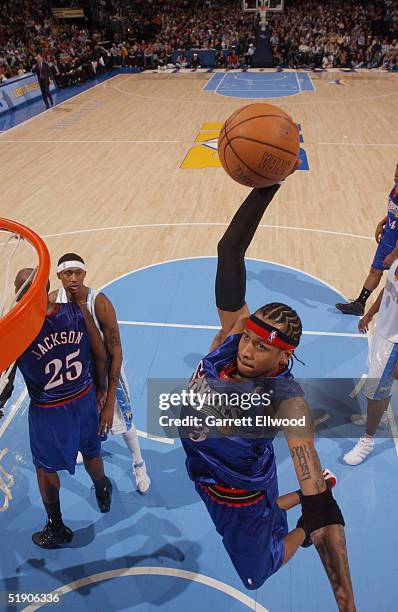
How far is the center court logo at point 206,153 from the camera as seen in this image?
11.1m

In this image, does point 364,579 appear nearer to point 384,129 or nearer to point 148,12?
point 384,129

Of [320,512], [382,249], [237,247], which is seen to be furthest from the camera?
[382,249]

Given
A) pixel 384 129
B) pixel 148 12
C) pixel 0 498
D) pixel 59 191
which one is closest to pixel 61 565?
pixel 0 498

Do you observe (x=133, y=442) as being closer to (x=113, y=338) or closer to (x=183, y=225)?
(x=113, y=338)

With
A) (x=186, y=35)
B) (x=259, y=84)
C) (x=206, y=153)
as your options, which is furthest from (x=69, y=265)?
(x=186, y=35)

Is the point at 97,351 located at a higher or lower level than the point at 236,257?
lower

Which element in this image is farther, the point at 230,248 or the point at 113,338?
the point at 113,338

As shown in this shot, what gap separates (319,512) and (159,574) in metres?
1.74

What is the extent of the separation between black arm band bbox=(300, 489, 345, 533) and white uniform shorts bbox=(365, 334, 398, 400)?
186cm

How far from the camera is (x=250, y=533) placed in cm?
257

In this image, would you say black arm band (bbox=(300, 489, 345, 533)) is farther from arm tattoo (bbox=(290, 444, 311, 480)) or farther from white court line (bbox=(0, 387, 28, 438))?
white court line (bbox=(0, 387, 28, 438))

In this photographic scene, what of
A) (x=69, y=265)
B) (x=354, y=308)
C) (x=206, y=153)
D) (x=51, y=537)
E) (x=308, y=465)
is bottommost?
Result: (x=51, y=537)

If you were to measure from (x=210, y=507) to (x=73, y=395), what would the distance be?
1112 mm

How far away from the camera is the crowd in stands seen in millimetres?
22094
